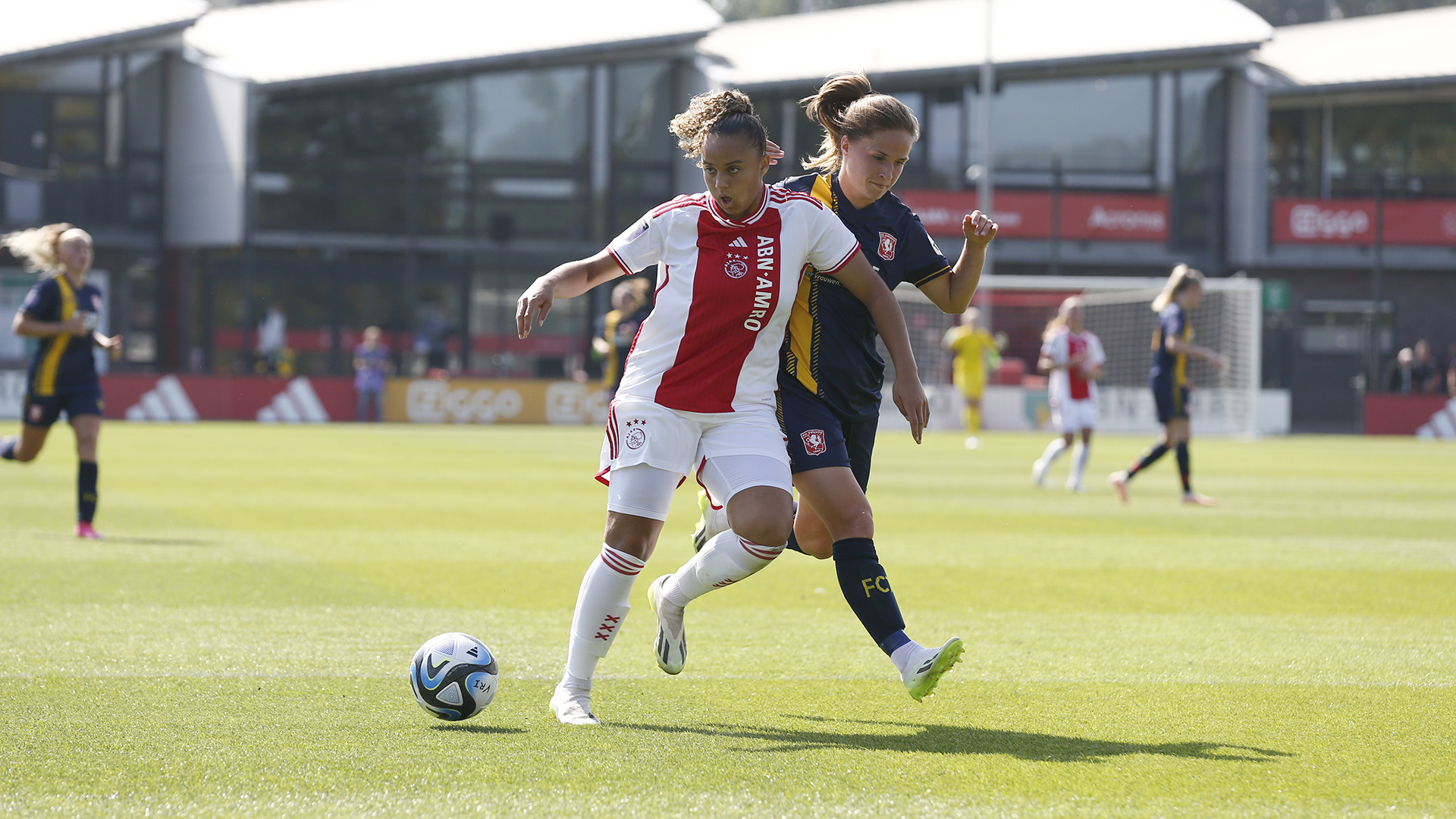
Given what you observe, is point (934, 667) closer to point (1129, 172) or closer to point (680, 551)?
point (680, 551)

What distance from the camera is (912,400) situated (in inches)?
184

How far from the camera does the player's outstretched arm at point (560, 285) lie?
425 centimetres

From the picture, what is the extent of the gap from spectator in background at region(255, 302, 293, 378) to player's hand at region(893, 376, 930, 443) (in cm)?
2734

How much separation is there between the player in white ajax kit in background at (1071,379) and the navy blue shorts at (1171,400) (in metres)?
1.73

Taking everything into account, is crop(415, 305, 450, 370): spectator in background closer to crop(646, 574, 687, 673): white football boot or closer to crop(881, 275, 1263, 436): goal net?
crop(881, 275, 1263, 436): goal net

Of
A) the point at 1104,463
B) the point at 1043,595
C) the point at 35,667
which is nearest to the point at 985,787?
the point at 35,667

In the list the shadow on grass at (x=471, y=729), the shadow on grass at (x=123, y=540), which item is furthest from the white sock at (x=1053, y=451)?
the shadow on grass at (x=471, y=729)

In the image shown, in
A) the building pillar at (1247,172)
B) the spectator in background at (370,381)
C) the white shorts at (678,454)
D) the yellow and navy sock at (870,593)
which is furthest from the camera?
the building pillar at (1247,172)

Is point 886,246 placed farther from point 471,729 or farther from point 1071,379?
point 1071,379

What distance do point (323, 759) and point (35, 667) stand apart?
73.9 inches

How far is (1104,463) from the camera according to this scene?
19.5 meters

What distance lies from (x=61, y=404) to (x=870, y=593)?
6.62 metres

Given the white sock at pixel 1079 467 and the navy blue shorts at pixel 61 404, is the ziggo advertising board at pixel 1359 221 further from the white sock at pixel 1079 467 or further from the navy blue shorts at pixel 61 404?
the navy blue shorts at pixel 61 404

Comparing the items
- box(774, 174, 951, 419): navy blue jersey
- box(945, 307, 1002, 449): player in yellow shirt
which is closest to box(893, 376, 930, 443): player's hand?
box(774, 174, 951, 419): navy blue jersey
